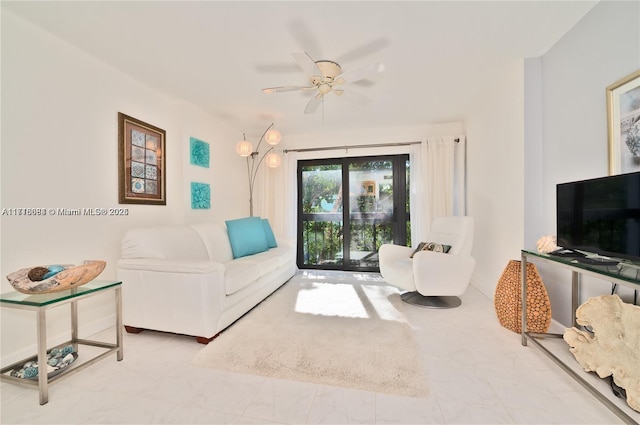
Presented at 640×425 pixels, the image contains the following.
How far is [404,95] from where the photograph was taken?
307 cm

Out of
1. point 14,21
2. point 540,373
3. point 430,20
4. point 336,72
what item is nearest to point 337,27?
point 336,72

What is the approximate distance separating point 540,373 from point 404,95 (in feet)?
9.02

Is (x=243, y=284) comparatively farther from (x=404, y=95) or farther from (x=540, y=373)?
(x=404, y=95)

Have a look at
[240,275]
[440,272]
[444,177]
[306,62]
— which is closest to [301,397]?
[240,275]

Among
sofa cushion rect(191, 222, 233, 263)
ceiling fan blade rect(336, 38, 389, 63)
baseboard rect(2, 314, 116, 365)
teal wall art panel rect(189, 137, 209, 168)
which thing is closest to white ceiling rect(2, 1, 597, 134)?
ceiling fan blade rect(336, 38, 389, 63)

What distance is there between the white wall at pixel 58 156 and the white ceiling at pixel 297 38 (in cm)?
18

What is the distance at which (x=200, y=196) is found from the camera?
3.51 meters

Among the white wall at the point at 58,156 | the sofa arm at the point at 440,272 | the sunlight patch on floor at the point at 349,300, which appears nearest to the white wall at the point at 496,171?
the sofa arm at the point at 440,272

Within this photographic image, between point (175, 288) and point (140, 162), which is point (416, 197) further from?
point (140, 162)

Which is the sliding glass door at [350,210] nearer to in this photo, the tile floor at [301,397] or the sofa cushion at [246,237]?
the sofa cushion at [246,237]

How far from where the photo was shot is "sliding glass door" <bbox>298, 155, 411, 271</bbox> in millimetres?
→ 4281

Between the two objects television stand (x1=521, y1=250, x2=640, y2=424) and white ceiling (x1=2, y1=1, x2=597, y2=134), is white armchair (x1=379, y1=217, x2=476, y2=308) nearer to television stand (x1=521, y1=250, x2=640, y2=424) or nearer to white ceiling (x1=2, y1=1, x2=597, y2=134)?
television stand (x1=521, y1=250, x2=640, y2=424)

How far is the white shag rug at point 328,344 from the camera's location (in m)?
1.61

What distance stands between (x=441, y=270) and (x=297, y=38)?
240cm
